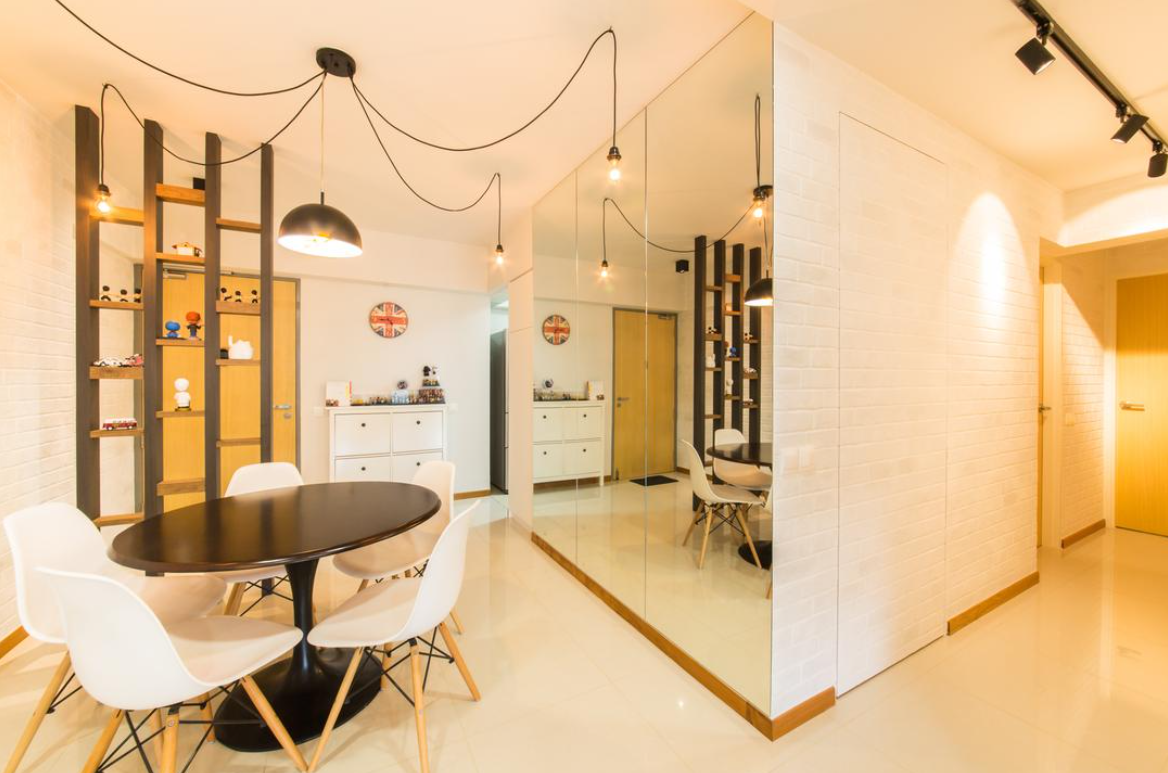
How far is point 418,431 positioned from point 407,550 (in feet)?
7.92

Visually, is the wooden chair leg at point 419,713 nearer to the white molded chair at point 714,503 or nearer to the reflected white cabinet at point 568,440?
the white molded chair at point 714,503

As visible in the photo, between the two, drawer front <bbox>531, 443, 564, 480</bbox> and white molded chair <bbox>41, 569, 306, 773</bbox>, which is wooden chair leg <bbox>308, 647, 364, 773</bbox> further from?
drawer front <bbox>531, 443, 564, 480</bbox>

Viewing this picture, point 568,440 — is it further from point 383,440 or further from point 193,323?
point 193,323

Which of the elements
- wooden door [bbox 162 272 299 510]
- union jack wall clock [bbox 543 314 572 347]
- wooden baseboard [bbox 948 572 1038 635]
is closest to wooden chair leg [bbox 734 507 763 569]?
wooden baseboard [bbox 948 572 1038 635]

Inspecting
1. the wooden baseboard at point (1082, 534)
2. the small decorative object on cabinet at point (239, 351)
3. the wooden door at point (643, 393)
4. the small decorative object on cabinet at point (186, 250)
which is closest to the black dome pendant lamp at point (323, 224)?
the small decorative object on cabinet at point (186, 250)

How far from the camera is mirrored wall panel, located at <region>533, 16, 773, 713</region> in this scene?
184 cm

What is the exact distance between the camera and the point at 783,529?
5.67 feet

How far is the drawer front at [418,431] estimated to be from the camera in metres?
4.46

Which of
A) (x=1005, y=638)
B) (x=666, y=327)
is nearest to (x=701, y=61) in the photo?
(x=666, y=327)

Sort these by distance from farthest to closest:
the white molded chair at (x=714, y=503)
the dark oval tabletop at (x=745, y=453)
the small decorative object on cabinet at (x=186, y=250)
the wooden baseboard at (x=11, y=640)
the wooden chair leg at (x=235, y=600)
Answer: the small decorative object on cabinet at (x=186, y=250) → the wooden chair leg at (x=235, y=600) → the wooden baseboard at (x=11, y=640) → the white molded chair at (x=714, y=503) → the dark oval tabletop at (x=745, y=453)

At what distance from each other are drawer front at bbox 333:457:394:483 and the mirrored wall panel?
6.72 feet

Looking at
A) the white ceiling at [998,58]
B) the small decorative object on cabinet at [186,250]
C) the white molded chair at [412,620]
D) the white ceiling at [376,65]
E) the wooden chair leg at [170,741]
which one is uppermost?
the white ceiling at [376,65]

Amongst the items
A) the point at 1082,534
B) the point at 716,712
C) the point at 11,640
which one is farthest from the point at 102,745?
the point at 1082,534

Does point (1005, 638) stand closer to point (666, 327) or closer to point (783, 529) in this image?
point (783, 529)
